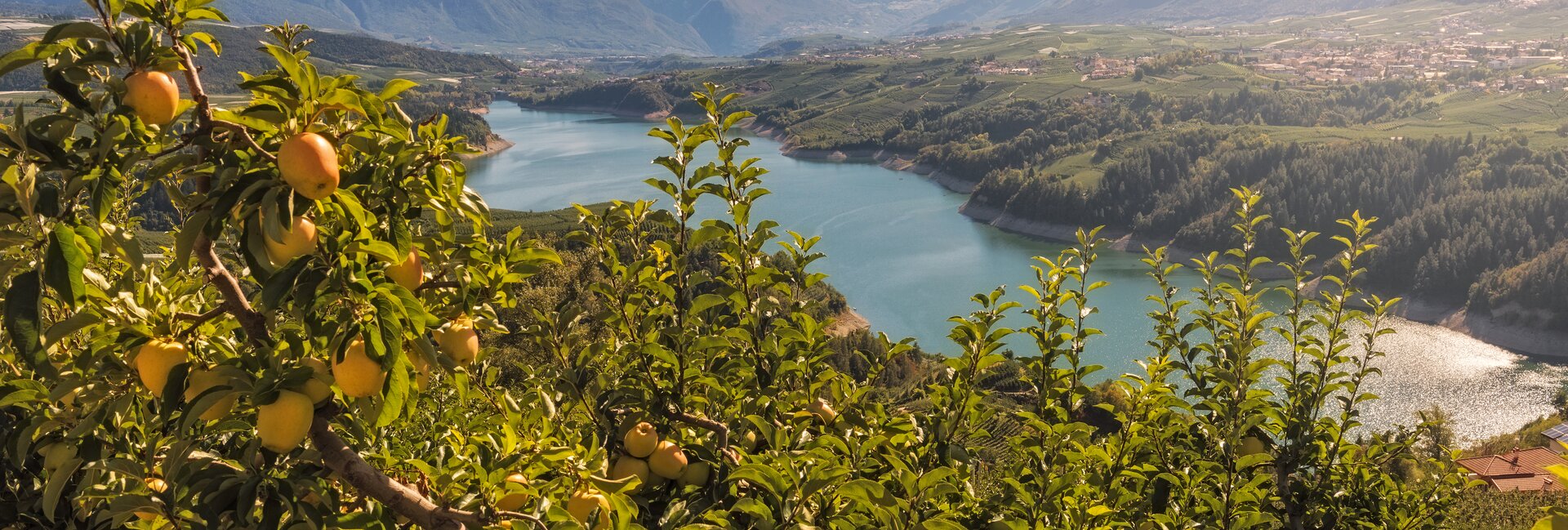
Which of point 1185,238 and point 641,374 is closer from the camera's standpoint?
point 641,374

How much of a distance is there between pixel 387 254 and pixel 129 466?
32.5 inches

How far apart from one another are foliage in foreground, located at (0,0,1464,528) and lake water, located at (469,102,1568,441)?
10499mm

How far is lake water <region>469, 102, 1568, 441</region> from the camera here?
35875 millimetres

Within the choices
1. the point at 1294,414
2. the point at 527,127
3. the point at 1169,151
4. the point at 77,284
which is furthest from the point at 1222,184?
the point at 527,127

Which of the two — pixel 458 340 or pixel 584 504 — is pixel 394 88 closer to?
pixel 458 340

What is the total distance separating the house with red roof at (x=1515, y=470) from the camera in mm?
21266

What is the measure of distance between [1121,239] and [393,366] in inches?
2524

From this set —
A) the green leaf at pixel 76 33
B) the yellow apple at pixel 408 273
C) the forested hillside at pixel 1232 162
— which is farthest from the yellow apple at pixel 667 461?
the forested hillside at pixel 1232 162

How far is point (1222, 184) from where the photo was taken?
63.8 meters

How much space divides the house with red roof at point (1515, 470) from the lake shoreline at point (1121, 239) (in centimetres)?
1081

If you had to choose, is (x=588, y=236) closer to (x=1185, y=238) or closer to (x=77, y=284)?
(x=77, y=284)

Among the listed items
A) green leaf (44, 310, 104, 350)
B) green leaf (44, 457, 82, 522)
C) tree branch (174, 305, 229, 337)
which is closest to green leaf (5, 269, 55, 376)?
green leaf (44, 310, 104, 350)

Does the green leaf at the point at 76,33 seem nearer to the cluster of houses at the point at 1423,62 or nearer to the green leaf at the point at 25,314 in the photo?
the green leaf at the point at 25,314

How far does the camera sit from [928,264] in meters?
52.0
